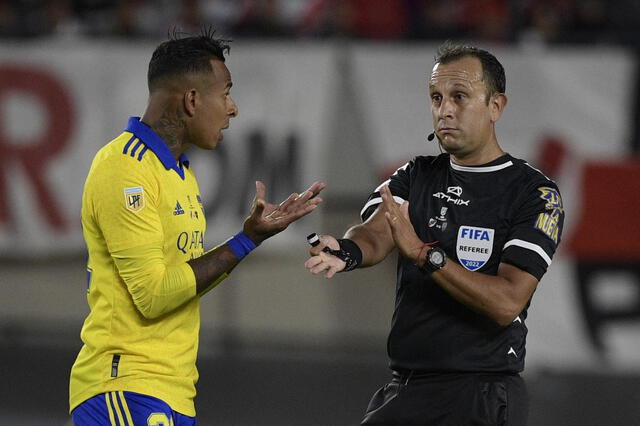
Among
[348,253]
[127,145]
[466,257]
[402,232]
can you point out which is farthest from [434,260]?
[127,145]

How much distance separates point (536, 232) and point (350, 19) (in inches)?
258

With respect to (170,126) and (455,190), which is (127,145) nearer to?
(170,126)

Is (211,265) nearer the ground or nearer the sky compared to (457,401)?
nearer the sky

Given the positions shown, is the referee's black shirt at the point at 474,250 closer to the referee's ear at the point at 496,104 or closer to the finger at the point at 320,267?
the referee's ear at the point at 496,104

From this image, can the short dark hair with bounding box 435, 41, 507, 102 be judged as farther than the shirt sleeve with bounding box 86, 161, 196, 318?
Yes

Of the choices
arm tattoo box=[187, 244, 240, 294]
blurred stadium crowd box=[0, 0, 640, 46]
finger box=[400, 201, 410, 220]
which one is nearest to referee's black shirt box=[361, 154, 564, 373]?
finger box=[400, 201, 410, 220]

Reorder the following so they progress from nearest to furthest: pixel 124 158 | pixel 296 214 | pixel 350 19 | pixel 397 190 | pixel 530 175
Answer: pixel 124 158, pixel 296 214, pixel 530 175, pixel 397 190, pixel 350 19

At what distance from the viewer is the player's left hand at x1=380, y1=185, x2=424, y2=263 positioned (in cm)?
359

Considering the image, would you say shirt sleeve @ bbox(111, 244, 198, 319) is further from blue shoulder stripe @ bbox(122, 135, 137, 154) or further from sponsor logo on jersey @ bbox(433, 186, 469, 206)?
sponsor logo on jersey @ bbox(433, 186, 469, 206)

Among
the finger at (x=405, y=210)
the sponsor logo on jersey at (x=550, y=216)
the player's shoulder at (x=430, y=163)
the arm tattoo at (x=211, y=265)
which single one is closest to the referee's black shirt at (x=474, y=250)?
the sponsor logo on jersey at (x=550, y=216)

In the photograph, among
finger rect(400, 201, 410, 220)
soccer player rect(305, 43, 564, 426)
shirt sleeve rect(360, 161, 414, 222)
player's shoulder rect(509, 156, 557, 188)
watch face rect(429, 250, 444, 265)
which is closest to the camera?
watch face rect(429, 250, 444, 265)

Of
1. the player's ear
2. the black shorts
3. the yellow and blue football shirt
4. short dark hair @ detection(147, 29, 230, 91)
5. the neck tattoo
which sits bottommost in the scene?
the black shorts

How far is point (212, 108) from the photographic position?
12.7 ft

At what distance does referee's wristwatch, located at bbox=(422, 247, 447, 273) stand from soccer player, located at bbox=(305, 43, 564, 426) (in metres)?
0.15
